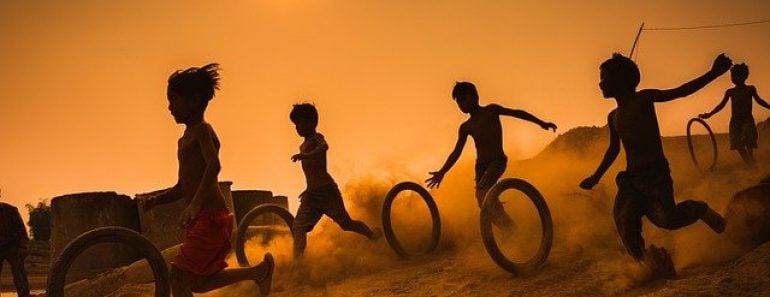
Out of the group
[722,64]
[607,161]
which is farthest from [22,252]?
[722,64]

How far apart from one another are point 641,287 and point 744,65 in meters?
7.43

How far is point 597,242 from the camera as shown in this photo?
256 inches

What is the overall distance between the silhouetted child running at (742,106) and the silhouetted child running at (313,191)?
7.14m

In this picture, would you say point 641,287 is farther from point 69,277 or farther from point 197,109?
point 69,277

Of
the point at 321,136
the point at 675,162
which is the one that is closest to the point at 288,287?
the point at 321,136

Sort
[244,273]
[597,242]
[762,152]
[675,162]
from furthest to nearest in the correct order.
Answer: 1. [675,162]
2. [762,152]
3. [597,242]
4. [244,273]

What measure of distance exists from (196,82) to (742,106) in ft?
31.2

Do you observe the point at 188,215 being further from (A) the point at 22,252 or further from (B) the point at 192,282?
(A) the point at 22,252

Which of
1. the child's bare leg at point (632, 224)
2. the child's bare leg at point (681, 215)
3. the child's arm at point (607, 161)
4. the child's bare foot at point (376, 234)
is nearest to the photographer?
the child's bare leg at point (681, 215)

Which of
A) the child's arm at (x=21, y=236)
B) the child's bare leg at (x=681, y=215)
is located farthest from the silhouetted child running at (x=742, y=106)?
the child's arm at (x=21, y=236)

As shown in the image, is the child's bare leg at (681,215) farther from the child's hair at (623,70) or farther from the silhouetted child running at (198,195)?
the silhouetted child running at (198,195)

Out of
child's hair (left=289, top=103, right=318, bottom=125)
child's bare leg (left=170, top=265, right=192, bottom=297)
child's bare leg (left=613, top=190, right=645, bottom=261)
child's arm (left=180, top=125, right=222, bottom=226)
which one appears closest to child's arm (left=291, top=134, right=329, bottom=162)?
child's hair (left=289, top=103, right=318, bottom=125)

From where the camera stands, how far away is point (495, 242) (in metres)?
5.73

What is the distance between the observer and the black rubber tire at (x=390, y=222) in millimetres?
7738
